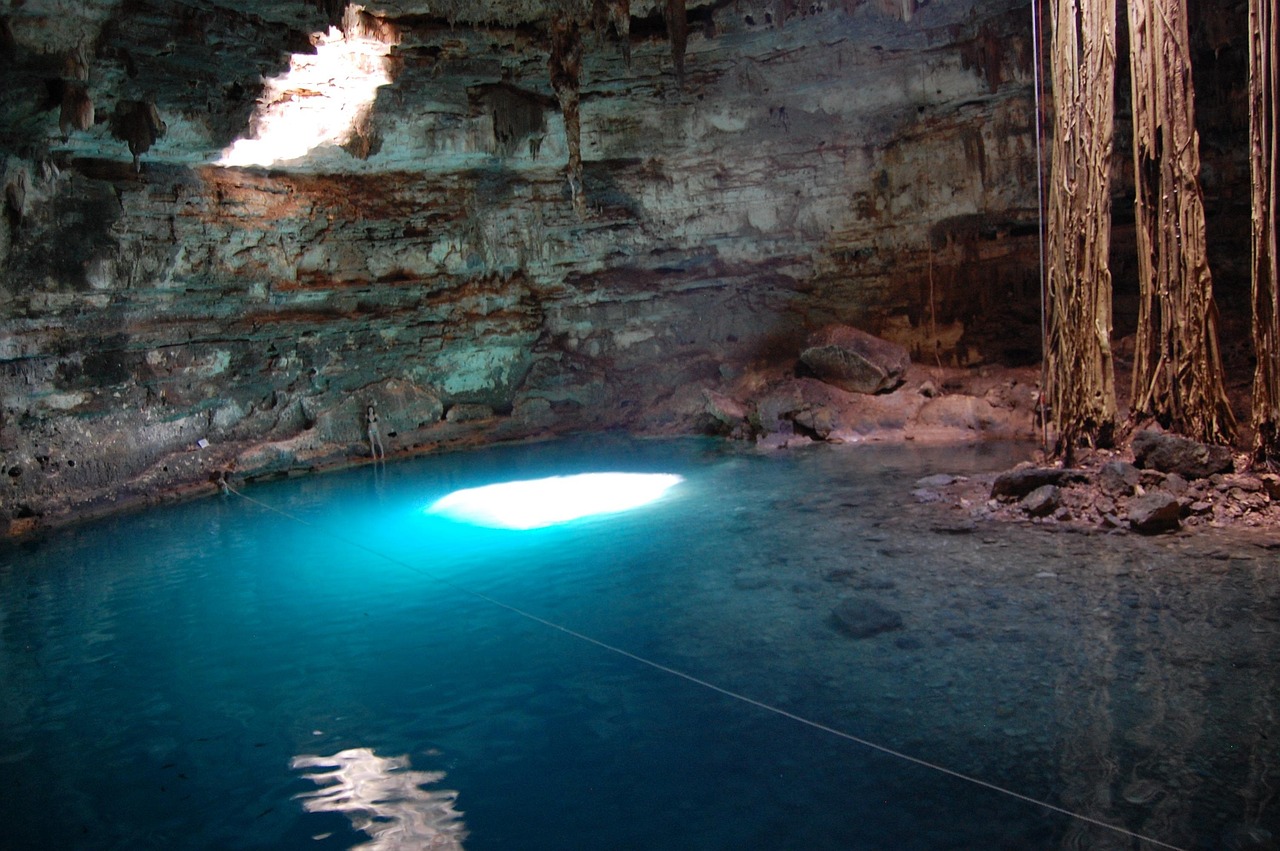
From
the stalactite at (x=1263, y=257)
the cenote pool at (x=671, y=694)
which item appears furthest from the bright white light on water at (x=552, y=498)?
the stalactite at (x=1263, y=257)

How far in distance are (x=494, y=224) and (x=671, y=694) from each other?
1187 cm

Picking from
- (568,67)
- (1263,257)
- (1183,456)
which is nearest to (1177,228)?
(1263,257)

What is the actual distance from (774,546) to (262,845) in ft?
13.5

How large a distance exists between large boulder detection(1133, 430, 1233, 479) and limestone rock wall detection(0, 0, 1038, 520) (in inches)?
238

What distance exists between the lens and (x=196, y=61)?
9.31 meters

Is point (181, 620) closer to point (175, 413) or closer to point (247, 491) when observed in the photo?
point (247, 491)

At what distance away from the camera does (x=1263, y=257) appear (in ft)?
19.2

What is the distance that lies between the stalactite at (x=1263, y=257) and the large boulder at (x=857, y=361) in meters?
6.22

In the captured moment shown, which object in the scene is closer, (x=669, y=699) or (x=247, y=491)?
(x=669, y=699)

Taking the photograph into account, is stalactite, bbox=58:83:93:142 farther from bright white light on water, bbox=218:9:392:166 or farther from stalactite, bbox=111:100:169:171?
bright white light on water, bbox=218:9:392:166

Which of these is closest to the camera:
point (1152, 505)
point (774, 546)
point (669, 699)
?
point (669, 699)

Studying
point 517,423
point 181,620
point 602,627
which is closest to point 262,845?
point 602,627

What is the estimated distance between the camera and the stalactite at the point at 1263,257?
5.76m

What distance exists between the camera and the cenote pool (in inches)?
113
